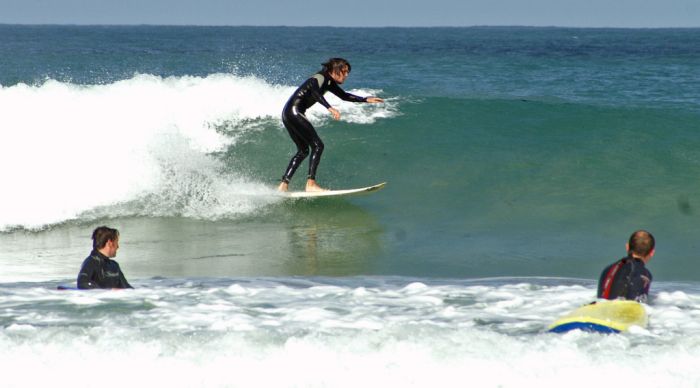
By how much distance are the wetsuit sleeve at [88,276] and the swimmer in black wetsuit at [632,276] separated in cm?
324

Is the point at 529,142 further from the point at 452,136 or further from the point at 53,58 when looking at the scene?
the point at 53,58

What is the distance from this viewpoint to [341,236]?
9.12 meters

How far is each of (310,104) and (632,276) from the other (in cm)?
540

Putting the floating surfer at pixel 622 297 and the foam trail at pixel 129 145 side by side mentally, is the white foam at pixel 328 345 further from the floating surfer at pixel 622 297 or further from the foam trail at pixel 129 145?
the foam trail at pixel 129 145

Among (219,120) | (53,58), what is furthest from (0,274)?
(53,58)

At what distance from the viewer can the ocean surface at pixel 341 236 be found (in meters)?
4.84

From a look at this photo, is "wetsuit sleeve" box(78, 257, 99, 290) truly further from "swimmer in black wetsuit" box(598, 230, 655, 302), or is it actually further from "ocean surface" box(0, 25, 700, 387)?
"swimmer in black wetsuit" box(598, 230, 655, 302)

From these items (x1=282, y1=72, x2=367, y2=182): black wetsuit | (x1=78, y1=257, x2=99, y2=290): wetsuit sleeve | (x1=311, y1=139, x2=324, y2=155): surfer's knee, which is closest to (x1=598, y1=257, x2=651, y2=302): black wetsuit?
(x1=78, y1=257, x2=99, y2=290): wetsuit sleeve

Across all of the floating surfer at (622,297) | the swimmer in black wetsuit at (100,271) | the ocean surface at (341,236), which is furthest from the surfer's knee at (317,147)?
the floating surfer at (622,297)

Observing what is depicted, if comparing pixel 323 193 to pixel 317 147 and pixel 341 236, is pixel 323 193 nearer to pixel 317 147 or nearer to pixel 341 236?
pixel 317 147

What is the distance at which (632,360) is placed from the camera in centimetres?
473

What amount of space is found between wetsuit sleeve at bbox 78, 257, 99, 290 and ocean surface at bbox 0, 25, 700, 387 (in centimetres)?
18

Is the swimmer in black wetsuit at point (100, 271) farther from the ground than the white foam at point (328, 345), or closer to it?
farther from the ground

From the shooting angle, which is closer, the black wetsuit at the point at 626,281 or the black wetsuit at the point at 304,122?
the black wetsuit at the point at 626,281
